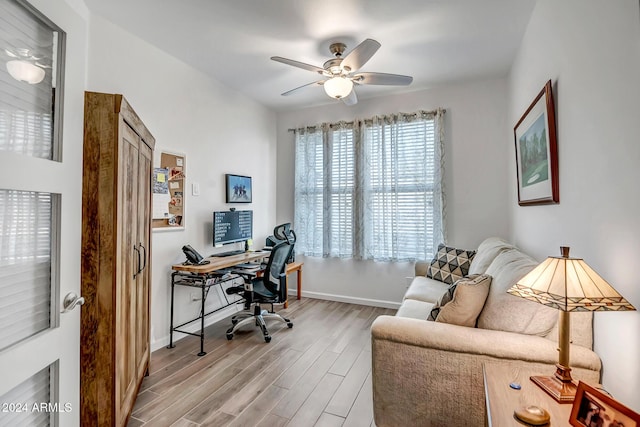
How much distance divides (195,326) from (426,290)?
238 centimetres

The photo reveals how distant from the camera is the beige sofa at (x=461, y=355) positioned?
4.52 feet

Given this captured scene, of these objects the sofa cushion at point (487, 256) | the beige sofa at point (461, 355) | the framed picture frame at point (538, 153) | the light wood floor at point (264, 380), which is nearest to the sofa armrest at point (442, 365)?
the beige sofa at point (461, 355)

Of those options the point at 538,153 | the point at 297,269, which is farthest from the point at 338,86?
the point at 297,269

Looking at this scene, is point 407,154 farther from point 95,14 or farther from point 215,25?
point 95,14

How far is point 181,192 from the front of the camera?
3043mm

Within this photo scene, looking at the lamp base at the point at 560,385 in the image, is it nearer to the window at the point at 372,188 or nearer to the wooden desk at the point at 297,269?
the window at the point at 372,188

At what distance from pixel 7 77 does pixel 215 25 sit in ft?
6.08

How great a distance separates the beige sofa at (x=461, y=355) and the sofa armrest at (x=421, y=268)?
6.01 ft

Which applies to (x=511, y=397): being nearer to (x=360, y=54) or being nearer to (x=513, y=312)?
(x=513, y=312)

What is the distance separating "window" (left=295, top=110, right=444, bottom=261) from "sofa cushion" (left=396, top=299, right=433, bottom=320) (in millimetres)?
1286

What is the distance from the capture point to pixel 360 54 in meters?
2.28

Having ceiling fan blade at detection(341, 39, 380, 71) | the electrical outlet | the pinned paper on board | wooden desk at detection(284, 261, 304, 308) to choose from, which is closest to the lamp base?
ceiling fan blade at detection(341, 39, 380, 71)

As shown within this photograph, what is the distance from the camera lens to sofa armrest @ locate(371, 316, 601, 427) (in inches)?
53.4

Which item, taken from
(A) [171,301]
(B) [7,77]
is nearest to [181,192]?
(A) [171,301]
